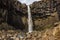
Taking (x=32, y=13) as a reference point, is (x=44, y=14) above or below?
below

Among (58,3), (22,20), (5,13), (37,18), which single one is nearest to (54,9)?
(58,3)

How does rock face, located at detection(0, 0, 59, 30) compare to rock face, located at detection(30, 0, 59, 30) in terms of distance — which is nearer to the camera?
rock face, located at detection(0, 0, 59, 30)

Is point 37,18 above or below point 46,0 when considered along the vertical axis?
below

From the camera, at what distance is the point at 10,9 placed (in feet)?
104

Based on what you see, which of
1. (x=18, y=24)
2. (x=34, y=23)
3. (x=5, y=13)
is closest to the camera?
(x=5, y=13)

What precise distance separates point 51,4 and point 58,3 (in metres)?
1.53

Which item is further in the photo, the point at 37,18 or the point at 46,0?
the point at 46,0

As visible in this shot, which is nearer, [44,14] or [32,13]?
[44,14]

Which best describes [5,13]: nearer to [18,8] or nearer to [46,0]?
[18,8]

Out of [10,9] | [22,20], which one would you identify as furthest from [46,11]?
[10,9]

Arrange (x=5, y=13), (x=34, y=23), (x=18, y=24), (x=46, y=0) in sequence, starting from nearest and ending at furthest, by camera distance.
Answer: (x=5, y=13) < (x=18, y=24) < (x=34, y=23) < (x=46, y=0)

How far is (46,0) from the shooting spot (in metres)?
37.2

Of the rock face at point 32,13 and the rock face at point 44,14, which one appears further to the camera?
the rock face at point 44,14

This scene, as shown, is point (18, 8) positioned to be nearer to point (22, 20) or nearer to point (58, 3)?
point (22, 20)
